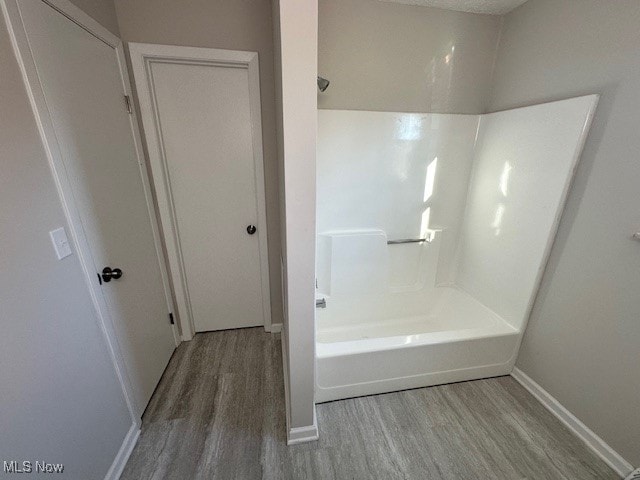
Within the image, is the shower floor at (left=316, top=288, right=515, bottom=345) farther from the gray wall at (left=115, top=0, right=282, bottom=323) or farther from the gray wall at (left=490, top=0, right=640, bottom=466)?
the gray wall at (left=115, top=0, right=282, bottom=323)

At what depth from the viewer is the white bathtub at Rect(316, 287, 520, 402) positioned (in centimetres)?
147

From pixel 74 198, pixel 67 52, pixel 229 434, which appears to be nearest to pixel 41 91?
pixel 67 52

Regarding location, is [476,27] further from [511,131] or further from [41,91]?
[41,91]

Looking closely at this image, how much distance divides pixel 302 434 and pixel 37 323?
48.8 inches

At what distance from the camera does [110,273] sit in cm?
119

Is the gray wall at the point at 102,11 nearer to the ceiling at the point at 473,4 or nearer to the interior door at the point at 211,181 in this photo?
the interior door at the point at 211,181

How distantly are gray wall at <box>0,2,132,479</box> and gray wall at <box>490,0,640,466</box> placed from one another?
240 cm

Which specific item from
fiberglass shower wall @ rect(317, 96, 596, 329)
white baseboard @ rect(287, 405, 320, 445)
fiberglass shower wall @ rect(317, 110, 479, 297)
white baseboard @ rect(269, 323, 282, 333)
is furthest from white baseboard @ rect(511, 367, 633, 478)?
white baseboard @ rect(269, 323, 282, 333)

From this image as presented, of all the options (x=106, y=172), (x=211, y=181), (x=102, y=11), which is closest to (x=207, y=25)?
(x=102, y=11)

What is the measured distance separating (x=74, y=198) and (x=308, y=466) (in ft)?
5.29

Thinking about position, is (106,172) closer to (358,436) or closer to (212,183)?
(212,183)

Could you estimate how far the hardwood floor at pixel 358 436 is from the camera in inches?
47.8

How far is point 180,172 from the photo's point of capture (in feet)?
5.62

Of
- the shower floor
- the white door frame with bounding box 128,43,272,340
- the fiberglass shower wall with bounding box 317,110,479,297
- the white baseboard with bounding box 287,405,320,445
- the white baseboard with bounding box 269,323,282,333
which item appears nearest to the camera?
the white baseboard with bounding box 287,405,320,445
